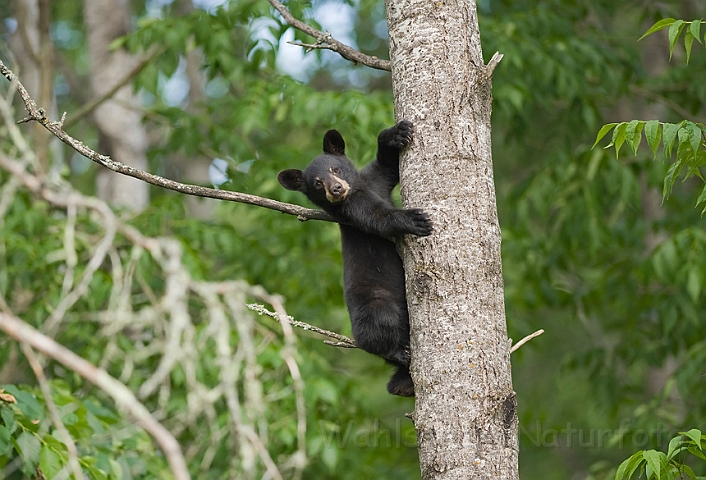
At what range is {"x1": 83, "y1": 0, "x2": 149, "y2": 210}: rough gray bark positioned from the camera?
7.04 meters

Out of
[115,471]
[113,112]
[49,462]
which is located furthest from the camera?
[113,112]

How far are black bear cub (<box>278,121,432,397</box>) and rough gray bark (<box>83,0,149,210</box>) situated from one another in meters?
3.44

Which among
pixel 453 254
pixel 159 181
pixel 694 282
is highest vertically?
pixel 159 181

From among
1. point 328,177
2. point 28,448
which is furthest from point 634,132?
point 28,448

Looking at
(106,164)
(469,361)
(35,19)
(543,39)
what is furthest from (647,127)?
(35,19)

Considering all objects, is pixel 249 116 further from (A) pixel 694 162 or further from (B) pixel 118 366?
(A) pixel 694 162

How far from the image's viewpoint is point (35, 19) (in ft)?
24.3

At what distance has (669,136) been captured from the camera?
2.52 metres

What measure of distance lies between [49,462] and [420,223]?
68.7 inches

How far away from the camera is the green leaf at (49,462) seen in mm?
2838

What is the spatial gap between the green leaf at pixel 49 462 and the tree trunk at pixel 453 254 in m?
1.47

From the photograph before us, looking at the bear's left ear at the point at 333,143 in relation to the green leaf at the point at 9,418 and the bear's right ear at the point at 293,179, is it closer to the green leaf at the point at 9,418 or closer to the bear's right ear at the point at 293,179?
the bear's right ear at the point at 293,179

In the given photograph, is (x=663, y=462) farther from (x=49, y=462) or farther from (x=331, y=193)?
(x=49, y=462)

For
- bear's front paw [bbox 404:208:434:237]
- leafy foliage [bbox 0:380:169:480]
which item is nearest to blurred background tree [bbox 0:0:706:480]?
leafy foliage [bbox 0:380:169:480]
